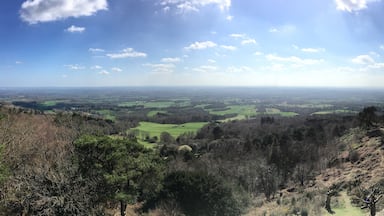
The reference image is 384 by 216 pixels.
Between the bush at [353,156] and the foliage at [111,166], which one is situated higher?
the foliage at [111,166]

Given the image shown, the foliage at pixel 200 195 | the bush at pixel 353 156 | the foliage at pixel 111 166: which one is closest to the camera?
the foliage at pixel 111 166

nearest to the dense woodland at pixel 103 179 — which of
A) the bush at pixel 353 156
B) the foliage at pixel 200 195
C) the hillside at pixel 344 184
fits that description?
the foliage at pixel 200 195

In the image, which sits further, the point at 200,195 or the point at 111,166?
the point at 200,195

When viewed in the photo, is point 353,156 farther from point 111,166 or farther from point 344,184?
point 111,166

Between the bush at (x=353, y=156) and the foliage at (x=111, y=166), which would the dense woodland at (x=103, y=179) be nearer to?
the foliage at (x=111, y=166)

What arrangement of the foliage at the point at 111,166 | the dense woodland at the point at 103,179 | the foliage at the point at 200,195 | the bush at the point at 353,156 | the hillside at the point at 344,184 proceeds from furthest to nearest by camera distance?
the bush at the point at 353,156 → the foliage at the point at 200,195 → the hillside at the point at 344,184 → the foliage at the point at 111,166 → the dense woodland at the point at 103,179

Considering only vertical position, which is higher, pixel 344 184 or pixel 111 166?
pixel 111 166

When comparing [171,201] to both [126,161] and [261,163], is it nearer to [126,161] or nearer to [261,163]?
[126,161]

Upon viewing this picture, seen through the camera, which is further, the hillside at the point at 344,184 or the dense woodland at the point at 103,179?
the hillside at the point at 344,184

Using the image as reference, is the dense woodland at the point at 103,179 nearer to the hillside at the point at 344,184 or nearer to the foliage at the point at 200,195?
the foliage at the point at 200,195

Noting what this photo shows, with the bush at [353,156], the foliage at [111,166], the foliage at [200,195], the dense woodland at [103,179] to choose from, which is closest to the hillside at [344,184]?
the bush at [353,156]

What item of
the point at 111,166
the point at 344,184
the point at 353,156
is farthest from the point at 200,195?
the point at 353,156

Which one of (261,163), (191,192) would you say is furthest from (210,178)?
(261,163)
